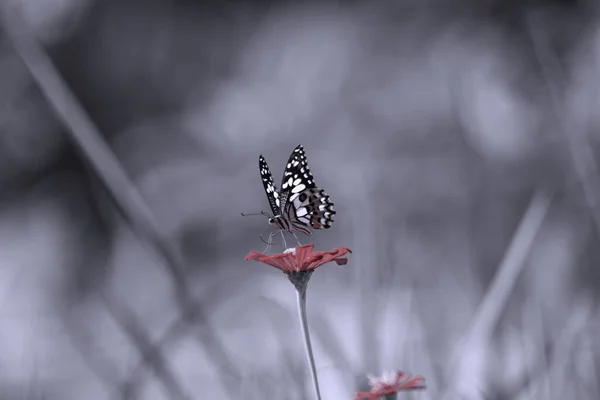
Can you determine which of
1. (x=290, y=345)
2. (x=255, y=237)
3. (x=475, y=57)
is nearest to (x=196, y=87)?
(x=255, y=237)

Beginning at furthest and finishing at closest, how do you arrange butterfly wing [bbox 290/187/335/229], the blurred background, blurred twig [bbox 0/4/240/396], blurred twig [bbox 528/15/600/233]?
blurred twig [bbox 0/4/240/396] → the blurred background → blurred twig [bbox 528/15/600/233] → butterfly wing [bbox 290/187/335/229]

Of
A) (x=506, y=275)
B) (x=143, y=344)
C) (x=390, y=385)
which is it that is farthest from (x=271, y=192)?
(x=506, y=275)

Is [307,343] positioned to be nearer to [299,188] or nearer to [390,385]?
[390,385]

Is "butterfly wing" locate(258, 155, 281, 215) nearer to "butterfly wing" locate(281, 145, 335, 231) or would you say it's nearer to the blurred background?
"butterfly wing" locate(281, 145, 335, 231)

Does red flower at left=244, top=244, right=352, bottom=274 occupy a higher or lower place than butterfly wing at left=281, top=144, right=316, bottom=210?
lower

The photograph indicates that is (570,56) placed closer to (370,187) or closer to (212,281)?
(370,187)

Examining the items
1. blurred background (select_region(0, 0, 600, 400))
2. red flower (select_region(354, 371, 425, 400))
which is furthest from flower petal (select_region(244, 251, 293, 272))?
blurred background (select_region(0, 0, 600, 400))
